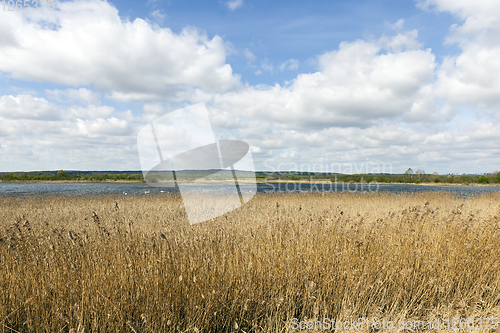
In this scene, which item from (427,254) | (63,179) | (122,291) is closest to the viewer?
(122,291)

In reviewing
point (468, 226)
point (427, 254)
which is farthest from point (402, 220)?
point (427, 254)

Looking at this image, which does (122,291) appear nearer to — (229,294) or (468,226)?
(229,294)

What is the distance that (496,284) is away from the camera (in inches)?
162

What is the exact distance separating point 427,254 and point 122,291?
4.75 meters

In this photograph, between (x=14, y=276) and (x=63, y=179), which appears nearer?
(x=14, y=276)

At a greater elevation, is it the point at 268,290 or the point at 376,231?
the point at 376,231

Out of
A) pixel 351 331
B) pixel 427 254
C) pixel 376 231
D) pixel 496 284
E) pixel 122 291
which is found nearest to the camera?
pixel 351 331

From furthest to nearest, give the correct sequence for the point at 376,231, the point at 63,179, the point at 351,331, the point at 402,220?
the point at 63,179 → the point at 402,220 → the point at 376,231 → the point at 351,331

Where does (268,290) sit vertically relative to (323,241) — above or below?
below

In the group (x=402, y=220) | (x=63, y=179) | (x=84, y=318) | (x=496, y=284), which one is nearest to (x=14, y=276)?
(x=84, y=318)

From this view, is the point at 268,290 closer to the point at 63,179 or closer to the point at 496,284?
the point at 496,284

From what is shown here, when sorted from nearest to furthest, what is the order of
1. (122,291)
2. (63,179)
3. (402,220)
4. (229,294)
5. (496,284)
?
1. (122,291)
2. (229,294)
3. (496,284)
4. (402,220)
5. (63,179)

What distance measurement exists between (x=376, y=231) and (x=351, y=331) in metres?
3.17

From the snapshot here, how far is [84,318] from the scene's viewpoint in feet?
9.30
